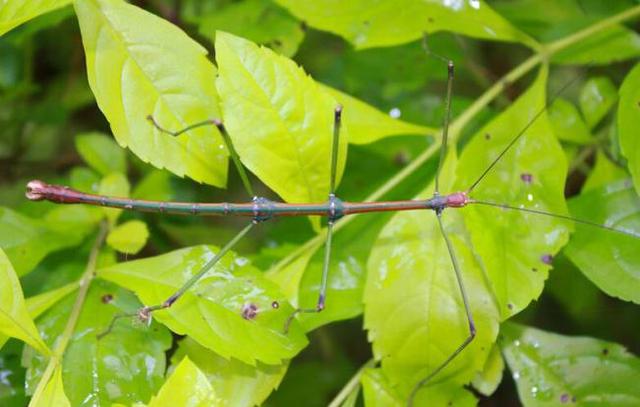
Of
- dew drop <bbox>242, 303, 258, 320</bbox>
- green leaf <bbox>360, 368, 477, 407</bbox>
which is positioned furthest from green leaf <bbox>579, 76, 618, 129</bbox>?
dew drop <bbox>242, 303, 258, 320</bbox>

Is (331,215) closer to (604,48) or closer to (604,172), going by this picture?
(604,172)

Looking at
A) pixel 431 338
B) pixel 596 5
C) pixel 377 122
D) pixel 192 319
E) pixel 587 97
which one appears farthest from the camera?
pixel 596 5

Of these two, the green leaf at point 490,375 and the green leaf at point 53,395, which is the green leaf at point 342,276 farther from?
the green leaf at point 53,395

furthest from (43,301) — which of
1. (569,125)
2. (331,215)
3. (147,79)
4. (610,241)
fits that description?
(569,125)

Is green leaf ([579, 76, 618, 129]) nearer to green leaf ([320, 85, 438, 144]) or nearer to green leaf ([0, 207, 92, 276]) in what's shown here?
green leaf ([320, 85, 438, 144])

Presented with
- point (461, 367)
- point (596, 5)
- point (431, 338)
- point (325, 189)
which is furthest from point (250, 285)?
point (596, 5)

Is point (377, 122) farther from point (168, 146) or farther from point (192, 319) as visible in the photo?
point (192, 319)
